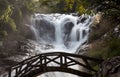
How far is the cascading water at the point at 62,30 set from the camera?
3241cm

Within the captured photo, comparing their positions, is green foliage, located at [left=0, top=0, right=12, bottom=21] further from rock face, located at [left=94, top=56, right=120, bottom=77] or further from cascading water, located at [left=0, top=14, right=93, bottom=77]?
rock face, located at [left=94, top=56, right=120, bottom=77]

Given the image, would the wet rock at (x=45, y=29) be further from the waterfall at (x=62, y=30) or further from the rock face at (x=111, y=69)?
the rock face at (x=111, y=69)

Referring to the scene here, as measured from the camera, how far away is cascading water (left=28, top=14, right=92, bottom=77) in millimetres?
32406

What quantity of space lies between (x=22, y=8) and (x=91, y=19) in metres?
7.95

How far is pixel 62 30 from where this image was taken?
3703cm

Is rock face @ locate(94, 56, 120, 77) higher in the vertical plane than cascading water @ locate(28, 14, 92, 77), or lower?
higher

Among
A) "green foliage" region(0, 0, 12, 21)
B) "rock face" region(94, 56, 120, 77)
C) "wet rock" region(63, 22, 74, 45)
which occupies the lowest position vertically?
"wet rock" region(63, 22, 74, 45)

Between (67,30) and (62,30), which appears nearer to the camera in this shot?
(67,30)

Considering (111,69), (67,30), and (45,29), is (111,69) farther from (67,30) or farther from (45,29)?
(45,29)

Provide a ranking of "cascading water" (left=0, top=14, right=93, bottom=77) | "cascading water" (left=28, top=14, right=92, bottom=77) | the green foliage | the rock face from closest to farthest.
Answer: the rock face → the green foliage → "cascading water" (left=0, top=14, right=93, bottom=77) → "cascading water" (left=28, top=14, right=92, bottom=77)

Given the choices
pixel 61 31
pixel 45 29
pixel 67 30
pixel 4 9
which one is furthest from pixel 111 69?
pixel 45 29

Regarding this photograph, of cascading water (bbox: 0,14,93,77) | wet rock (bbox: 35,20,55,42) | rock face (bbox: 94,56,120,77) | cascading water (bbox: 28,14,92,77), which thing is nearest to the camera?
rock face (bbox: 94,56,120,77)

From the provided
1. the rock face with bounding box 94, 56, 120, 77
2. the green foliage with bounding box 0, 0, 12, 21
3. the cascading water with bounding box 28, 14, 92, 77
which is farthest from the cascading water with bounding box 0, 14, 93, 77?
the rock face with bounding box 94, 56, 120, 77

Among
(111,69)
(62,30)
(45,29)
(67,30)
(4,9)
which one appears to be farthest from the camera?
(45,29)
